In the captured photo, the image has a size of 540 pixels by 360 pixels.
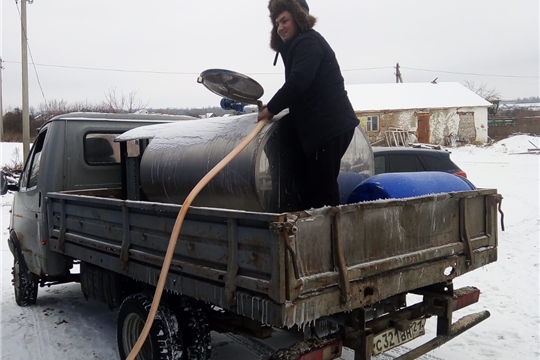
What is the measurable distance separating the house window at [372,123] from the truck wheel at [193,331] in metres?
29.7

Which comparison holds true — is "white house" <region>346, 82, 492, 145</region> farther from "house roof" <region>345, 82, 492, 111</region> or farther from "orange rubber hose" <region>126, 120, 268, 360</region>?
"orange rubber hose" <region>126, 120, 268, 360</region>

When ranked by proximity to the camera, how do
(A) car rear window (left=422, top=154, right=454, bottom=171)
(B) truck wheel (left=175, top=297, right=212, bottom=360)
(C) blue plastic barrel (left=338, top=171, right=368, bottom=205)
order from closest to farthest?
(B) truck wheel (left=175, top=297, right=212, bottom=360) → (C) blue plastic barrel (left=338, top=171, right=368, bottom=205) → (A) car rear window (left=422, top=154, right=454, bottom=171)

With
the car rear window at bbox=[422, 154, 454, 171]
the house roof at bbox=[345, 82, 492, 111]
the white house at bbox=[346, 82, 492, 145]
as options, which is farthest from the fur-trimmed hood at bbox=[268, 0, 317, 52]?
the house roof at bbox=[345, 82, 492, 111]

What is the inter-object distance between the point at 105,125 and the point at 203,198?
2.62 metres

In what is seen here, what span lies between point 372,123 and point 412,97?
4502 mm

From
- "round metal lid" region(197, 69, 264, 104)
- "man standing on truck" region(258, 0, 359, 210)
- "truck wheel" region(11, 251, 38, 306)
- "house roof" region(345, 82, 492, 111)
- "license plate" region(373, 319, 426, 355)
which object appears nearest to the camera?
"license plate" region(373, 319, 426, 355)

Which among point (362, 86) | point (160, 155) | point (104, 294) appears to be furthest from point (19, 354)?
point (362, 86)

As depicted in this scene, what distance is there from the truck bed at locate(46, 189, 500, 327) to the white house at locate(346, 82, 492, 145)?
27886 millimetres

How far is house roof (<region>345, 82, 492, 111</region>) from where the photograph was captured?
3253cm

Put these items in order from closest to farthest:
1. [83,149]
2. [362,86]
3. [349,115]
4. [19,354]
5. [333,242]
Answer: [333,242] → [349,115] → [19,354] → [83,149] → [362,86]

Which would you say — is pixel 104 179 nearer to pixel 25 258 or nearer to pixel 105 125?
pixel 105 125

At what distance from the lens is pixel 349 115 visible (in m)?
3.48

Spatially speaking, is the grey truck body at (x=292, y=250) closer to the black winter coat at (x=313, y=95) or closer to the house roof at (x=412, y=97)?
the black winter coat at (x=313, y=95)

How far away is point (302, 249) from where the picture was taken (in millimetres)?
2541
